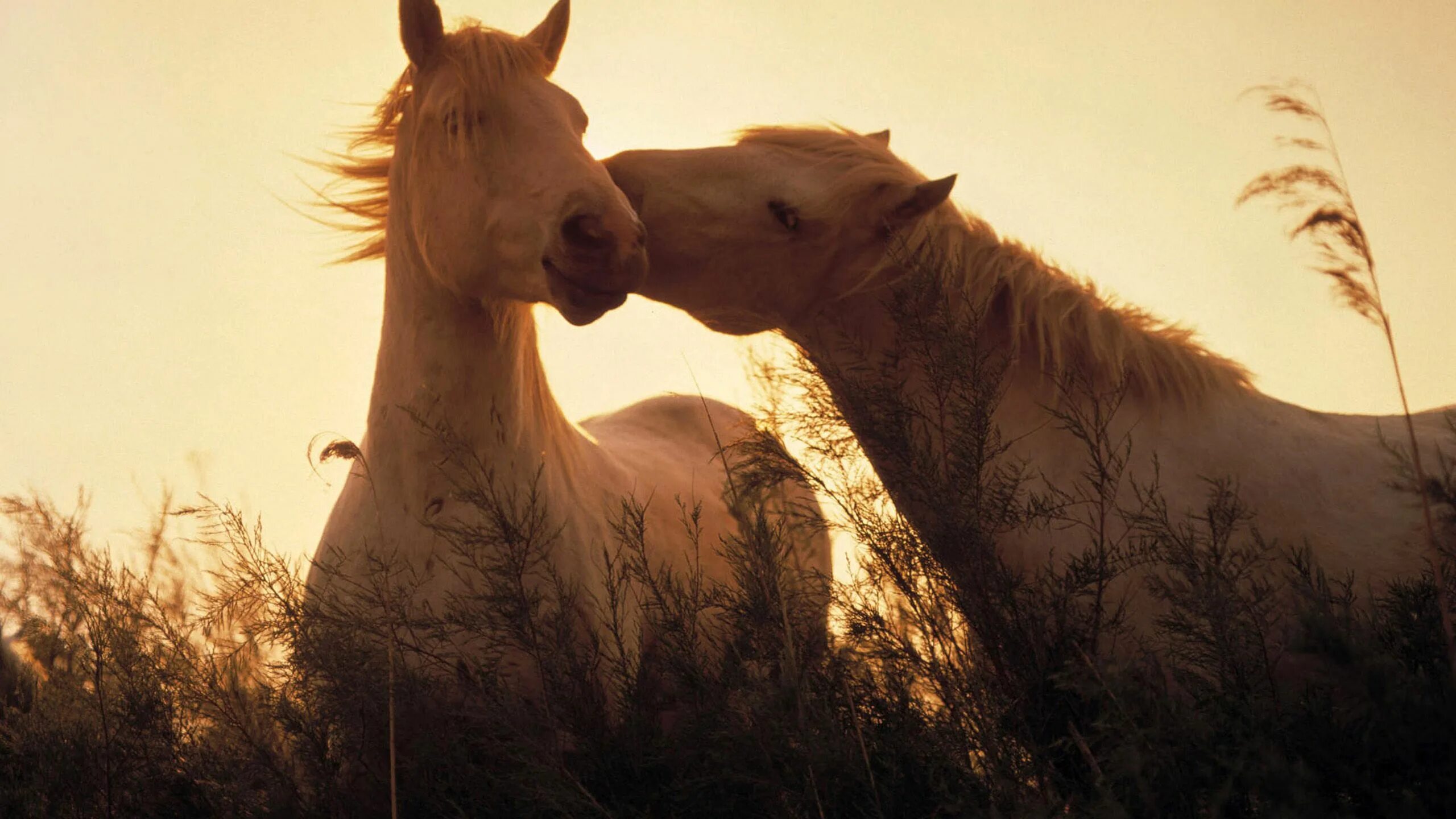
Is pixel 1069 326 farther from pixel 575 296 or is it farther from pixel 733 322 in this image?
pixel 575 296

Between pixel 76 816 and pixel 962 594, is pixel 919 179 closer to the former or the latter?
pixel 962 594

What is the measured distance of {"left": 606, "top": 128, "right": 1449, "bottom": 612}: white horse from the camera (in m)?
3.12

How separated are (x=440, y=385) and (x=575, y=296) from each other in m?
0.51

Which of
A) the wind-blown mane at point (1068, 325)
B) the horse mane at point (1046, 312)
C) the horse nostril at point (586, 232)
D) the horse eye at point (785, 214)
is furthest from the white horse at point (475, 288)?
the wind-blown mane at point (1068, 325)

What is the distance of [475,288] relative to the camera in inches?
122

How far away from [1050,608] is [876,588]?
44cm

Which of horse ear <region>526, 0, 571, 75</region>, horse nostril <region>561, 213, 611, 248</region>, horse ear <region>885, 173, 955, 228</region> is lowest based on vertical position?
horse nostril <region>561, 213, 611, 248</region>

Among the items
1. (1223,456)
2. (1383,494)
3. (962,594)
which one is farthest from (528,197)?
(1383,494)

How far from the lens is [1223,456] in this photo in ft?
10.4

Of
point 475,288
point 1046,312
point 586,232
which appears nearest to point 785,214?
point 586,232

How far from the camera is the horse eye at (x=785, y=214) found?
129 inches

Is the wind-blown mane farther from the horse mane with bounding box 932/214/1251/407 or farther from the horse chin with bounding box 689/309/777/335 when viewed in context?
the horse chin with bounding box 689/309/777/335

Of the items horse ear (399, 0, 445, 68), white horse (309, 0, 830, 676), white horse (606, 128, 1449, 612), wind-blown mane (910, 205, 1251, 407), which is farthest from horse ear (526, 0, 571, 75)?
wind-blown mane (910, 205, 1251, 407)

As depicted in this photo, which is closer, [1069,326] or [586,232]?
[586,232]
